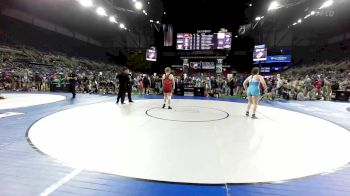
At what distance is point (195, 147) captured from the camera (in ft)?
14.4

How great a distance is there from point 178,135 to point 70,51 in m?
29.1

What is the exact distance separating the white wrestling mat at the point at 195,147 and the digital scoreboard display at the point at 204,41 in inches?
671

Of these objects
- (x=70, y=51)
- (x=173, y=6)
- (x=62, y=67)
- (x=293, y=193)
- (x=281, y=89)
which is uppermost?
(x=173, y=6)

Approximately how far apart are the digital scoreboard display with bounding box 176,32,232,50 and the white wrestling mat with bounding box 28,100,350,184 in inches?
671

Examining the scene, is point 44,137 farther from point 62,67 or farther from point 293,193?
point 62,67


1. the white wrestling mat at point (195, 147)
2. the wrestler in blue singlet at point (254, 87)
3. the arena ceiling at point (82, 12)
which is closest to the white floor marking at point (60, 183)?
the white wrestling mat at point (195, 147)

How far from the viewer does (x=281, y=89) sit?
15.3 metres

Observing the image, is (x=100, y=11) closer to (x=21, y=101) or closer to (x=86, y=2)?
(x=86, y=2)

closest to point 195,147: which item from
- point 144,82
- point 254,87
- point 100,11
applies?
point 254,87

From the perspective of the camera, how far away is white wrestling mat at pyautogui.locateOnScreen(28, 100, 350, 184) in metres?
3.34

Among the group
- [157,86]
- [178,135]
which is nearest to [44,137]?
[178,135]

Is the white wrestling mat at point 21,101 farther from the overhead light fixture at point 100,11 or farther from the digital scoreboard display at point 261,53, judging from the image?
the digital scoreboard display at point 261,53

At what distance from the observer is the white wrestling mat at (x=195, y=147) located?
3336 mm

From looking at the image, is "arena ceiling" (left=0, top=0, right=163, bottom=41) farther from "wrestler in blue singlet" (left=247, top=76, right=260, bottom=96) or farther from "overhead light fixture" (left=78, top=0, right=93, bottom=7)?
"wrestler in blue singlet" (left=247, top=76, right=260, bottom=96)
